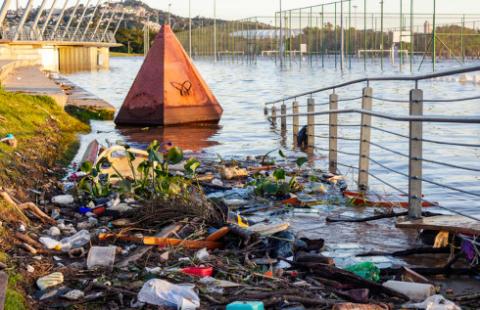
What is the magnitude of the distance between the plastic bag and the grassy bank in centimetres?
189

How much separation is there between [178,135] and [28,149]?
22.1ft

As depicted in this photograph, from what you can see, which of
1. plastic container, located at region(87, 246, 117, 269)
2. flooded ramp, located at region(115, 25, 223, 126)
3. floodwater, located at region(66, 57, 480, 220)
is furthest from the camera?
flooded ramp, located at region(115, 25, 223, 126)

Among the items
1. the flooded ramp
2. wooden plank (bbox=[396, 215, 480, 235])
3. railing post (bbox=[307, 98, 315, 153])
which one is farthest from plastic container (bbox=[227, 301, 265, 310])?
the flooded ramp

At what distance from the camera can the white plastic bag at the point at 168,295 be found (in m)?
4.27

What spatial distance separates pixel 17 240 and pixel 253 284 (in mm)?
1691

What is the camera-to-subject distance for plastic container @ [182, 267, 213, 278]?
16.1 feet

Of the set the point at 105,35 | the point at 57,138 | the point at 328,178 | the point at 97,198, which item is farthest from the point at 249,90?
the point at 105,35

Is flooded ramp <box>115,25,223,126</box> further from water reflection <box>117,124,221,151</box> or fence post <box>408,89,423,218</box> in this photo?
fence post <box>408,89,423,218</box>

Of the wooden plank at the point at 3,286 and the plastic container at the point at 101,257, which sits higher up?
the wooden plank at the point at 3,286

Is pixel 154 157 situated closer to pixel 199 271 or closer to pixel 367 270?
pixel 199 271

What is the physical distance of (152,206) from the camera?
6309mm

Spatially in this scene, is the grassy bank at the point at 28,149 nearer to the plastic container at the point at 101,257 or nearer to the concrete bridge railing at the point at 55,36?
the plastic container at the point at 101,257

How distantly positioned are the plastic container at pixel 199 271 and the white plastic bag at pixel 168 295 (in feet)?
1.32

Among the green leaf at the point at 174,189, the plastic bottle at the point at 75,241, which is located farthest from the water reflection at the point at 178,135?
the plastic bottle at the point at 75,241
